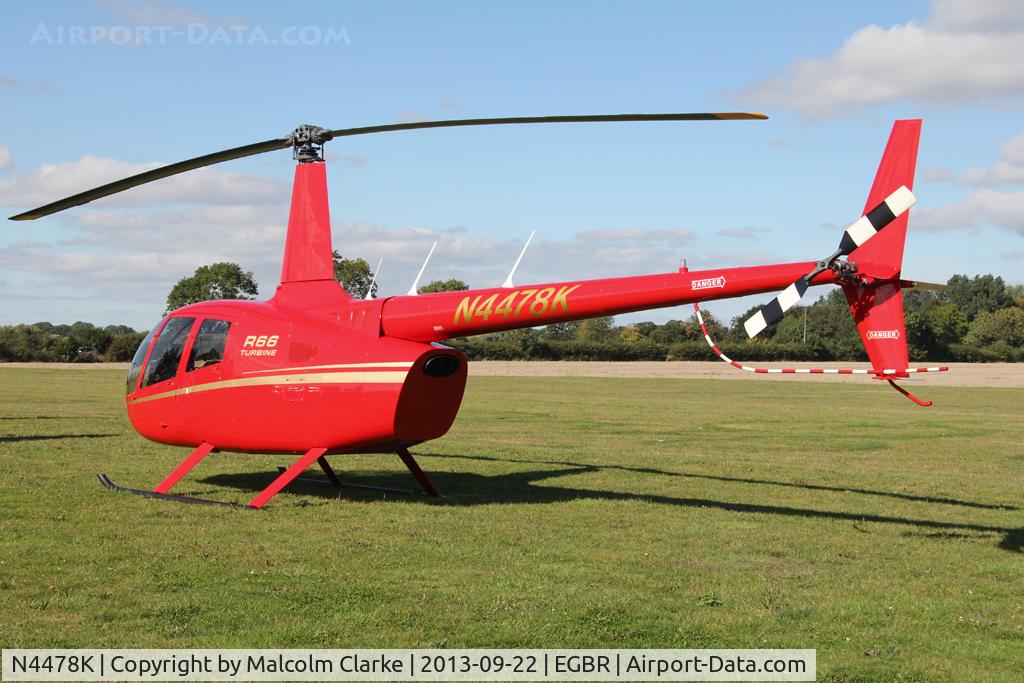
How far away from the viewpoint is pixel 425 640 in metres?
6.99

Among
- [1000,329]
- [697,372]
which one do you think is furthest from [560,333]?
[697,372]

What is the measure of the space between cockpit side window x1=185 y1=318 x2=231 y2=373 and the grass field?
1.87 metres

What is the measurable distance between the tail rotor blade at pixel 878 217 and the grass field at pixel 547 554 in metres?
3.15

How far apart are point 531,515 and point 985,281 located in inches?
5537

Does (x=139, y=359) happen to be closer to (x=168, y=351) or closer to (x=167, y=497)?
(x=168, y=351)

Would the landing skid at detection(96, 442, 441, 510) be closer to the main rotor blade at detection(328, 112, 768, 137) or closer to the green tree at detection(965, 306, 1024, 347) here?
the main rotor blade at detection(328, 112, 768, 137)

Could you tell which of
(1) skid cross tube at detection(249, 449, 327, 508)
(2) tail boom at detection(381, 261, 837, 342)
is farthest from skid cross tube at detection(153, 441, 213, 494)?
(2) tail boom at detection(381, 261, 837, 342)

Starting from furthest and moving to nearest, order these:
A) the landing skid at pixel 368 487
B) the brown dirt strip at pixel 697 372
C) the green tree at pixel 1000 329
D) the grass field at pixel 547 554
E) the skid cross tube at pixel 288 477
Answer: the green tree at pixel 1000 329, the brown dirt strip at pixel 697 372, the landing skid at pixel 368 487, the skid cross tube at pixel 288 477, the grass field at pixel 547 554

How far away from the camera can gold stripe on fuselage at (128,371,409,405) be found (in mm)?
11930

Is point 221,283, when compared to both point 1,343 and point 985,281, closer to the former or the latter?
point 1,343

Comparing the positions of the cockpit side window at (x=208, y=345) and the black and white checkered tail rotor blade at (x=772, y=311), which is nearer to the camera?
the black and white checkered tail rotor blade at (x=772, y=311)

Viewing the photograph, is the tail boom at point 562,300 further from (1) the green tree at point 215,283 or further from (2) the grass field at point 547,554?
(1) the green tree at point 215,283

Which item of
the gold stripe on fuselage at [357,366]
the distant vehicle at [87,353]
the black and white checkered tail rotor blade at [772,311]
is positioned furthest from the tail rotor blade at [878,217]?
the distant vehicle at [87,353]
